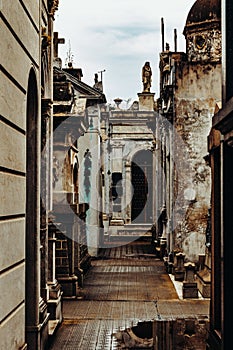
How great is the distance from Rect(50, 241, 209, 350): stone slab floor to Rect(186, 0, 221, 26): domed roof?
7.04 meters

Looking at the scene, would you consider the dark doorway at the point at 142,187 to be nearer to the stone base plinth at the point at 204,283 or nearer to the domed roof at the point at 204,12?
the domed roof at the point at 204,12

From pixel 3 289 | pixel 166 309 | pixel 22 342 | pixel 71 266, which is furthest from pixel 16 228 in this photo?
pixel 71 266

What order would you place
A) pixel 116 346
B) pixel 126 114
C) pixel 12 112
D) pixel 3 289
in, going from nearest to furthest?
pixel 3 289, pixel 12 112, pixel 116 346, pixel 126 114

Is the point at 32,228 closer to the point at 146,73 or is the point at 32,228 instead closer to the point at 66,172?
the point at 66,172

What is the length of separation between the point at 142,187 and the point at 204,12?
15149 mm

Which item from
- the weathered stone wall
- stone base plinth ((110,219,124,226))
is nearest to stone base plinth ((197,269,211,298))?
the weathered stone wall

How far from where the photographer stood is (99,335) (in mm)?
9062

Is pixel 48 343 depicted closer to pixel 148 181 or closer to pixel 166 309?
pixel 166 309

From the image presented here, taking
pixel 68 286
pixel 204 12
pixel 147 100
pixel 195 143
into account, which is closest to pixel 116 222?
pixel 147 100

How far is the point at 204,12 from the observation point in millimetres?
18531

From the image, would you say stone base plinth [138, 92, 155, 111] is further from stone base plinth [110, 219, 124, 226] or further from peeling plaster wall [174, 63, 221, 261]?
peeling plaster wall [174, 63, 221, 261]

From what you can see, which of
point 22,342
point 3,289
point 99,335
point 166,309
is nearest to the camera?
point 3,289

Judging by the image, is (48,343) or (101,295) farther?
(101,295)

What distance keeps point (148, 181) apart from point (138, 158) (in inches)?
49.3
